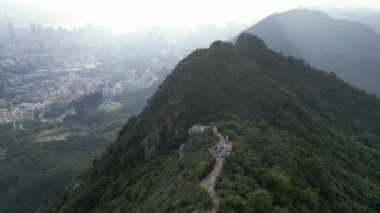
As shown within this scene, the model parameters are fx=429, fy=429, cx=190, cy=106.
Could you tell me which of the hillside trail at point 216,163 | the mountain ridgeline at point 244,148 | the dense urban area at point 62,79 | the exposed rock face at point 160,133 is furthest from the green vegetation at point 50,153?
the hillside trail at point 216,163

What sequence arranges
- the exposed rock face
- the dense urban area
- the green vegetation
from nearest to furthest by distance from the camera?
the exposed rock face → the green vegetation → the dense urban area

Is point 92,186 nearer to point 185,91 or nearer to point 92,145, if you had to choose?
A: point 185,91

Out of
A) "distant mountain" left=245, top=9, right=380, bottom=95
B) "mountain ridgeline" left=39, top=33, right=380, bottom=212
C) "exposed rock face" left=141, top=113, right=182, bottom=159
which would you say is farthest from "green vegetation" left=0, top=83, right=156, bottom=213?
"distant mountain" left=245, top=9, right=380, bottom=95

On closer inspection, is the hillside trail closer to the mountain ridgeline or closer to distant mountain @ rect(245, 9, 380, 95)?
the mountain ridgeline

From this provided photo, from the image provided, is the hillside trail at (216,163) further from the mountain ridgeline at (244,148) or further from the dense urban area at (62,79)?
the dense urban area at (62,79)

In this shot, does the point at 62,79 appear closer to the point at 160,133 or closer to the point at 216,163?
the point at 160,133

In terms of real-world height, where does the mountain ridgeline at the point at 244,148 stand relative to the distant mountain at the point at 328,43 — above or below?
above
